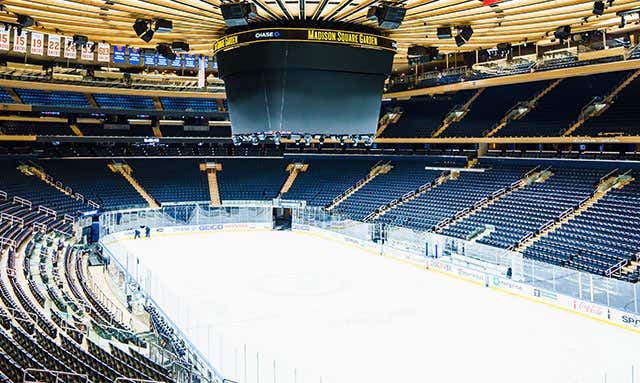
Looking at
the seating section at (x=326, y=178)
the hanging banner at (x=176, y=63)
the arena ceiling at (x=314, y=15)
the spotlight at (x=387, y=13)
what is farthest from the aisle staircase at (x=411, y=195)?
the spotlight at (x=387, y=13)

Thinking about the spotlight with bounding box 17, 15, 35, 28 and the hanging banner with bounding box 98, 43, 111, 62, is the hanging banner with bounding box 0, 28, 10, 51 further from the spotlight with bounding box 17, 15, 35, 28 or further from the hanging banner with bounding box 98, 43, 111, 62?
the spotlight with bounding box 17, 15, 35, 28

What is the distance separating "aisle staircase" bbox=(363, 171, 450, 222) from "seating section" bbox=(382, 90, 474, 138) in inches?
138

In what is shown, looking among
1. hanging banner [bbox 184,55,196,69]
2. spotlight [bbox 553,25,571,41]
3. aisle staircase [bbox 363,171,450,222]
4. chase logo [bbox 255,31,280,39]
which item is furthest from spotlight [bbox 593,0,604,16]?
hanging banner [bbox 184,55,196,69]

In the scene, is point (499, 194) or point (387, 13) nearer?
point (387, 13)

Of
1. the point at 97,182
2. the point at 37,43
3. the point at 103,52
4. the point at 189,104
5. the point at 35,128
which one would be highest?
the point at 37,43

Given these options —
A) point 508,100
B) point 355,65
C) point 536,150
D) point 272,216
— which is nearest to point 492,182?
point 536,150

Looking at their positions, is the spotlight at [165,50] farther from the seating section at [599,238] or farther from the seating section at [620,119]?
the seating section at [620,119]

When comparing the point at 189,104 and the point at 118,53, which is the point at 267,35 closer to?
the point at 118,53

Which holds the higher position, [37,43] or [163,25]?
[37,43]

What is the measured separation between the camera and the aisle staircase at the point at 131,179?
118ft

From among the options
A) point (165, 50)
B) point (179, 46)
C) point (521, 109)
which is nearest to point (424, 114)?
point (521, 109)

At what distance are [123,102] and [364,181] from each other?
740 inches

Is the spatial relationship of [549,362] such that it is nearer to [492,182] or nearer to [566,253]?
[566,253]

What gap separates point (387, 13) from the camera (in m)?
8.83
